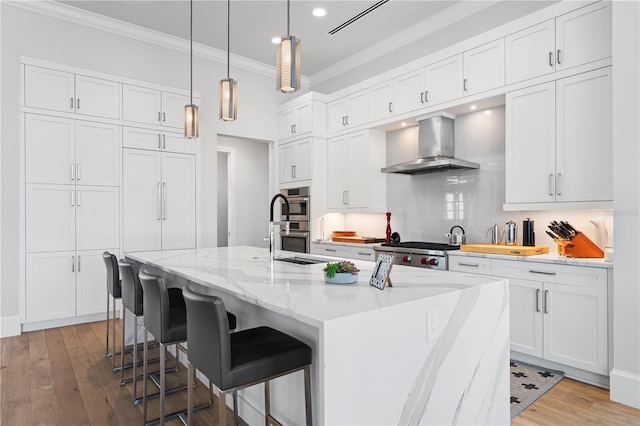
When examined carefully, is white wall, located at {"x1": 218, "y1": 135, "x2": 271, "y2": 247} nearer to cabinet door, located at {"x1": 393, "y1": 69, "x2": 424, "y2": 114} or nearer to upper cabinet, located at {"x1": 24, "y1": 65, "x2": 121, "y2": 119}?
upper cabinet, located at {"x1": 24, "y1": 65, "x2": 121, "y2": 119}

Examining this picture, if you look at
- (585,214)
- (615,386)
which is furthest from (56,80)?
(615,386)

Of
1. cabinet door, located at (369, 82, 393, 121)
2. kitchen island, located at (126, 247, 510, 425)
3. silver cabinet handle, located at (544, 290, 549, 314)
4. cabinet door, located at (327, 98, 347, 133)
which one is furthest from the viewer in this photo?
cabinet door, located at (327, 98, 347, 133)

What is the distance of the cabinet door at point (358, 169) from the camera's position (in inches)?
192

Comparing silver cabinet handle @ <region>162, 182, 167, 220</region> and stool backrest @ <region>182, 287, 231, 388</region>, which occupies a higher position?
silver cabinet handle @ <region>162, 182, 167, 220</region>

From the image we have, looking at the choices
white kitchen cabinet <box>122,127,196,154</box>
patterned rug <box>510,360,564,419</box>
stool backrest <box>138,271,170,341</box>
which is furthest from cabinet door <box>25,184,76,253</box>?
patterned rug <box>510,360,564,419</box>

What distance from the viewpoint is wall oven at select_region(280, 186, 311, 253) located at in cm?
536

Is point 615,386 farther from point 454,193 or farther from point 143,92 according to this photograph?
point 143,92

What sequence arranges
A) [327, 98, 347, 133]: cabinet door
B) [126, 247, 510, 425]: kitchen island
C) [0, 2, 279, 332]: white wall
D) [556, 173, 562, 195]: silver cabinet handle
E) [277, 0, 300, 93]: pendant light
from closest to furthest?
[126, 247, 510, 425]: kitchen island < [277, 0, 300, 93]: pendant light < [556, 173, 562, 195]: silver cabinet handle < [0, 2, 279, 332]: white wall < [327, 98, 347, 133]: cabinet door

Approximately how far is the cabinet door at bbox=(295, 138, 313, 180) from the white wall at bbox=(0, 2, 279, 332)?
0.72m

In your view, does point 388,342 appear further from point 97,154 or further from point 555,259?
point 97,154

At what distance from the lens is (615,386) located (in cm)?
250

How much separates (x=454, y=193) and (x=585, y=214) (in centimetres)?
129

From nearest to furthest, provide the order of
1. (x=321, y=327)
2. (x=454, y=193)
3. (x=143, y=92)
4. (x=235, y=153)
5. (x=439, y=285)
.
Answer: (x=321, y=327)
(x=439, y=285)
(x=454, y=193)
(x=143, y=92)
(x=235, y=153)

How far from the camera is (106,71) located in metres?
4.53
